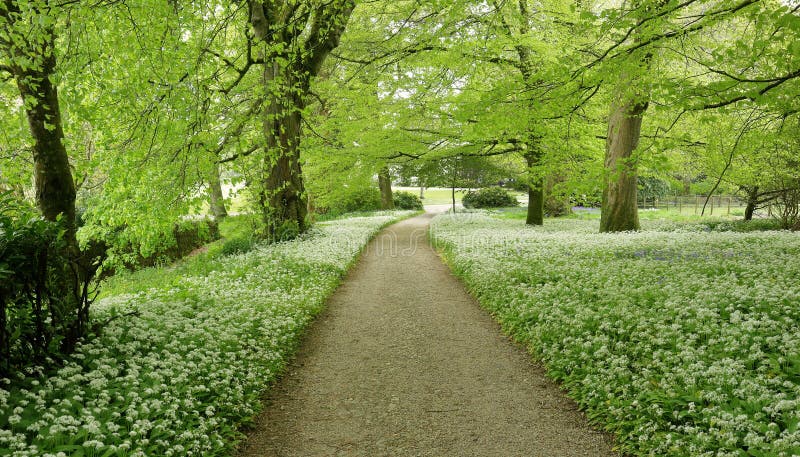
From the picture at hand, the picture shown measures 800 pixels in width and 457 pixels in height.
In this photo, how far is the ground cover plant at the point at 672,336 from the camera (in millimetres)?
3713

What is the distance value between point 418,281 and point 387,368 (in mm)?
5637

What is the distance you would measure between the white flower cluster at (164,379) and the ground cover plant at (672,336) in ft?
12.8

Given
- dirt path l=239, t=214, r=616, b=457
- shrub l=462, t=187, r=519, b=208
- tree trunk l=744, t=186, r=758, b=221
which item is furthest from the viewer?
shrub l=462, t=187, r=519, b=208

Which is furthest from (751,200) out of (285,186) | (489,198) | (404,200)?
(404,200)

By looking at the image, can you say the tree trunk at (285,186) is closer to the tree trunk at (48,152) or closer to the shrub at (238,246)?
the shrub at (238,246)

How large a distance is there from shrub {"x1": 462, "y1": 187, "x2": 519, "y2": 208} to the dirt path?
35.3 metres

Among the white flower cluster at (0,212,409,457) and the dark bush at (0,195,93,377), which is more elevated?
the dark bush at (0,195,93,377)

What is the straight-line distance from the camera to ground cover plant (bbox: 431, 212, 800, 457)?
12.2 feet

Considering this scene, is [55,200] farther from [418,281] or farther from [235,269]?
[418,281]

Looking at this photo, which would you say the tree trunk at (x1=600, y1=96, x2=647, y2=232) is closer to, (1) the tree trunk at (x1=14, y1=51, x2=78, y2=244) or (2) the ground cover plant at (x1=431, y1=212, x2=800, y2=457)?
(2) the ground cover plant at (x1=431, y1=212, x2=800, y2=457)

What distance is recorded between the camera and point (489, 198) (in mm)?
43438

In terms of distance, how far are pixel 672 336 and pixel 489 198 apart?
3884 cm

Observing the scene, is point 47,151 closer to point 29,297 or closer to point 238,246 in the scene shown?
point 29,297

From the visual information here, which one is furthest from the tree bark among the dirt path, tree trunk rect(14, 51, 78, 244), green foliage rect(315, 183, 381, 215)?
green foliage rect(315, 183, 381, 215)
